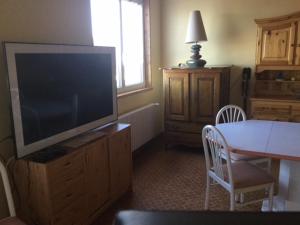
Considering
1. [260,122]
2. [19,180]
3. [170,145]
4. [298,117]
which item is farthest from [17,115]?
[298,117]

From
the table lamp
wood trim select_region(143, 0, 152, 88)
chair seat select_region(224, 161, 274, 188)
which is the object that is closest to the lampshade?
the table lamp

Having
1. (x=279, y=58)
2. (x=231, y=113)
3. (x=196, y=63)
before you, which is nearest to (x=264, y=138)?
(x=231, y=113)

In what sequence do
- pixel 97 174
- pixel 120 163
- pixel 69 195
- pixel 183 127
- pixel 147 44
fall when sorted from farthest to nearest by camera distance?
pixel 147 44 → pixel 183 127 → pixel 120 163 → pixel 97 174 → pixel 69 195

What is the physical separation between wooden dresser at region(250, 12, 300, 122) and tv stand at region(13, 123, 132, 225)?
6.28ft

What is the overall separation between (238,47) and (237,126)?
1832mm

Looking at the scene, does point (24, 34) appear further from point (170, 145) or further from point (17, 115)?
point (170, 145)

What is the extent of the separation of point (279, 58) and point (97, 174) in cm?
258

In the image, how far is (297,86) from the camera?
145 inches

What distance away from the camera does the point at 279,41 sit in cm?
338

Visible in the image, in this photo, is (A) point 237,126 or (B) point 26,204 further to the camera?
(A) point 237,126

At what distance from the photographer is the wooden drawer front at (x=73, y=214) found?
74.0 inches

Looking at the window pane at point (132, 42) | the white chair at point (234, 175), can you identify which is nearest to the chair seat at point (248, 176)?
the white chair at point (234, 175)

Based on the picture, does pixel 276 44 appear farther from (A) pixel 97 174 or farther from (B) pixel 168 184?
(A) pixel 97 174

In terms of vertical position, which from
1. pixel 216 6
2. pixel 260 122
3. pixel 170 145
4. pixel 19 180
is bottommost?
pixel 170 145
